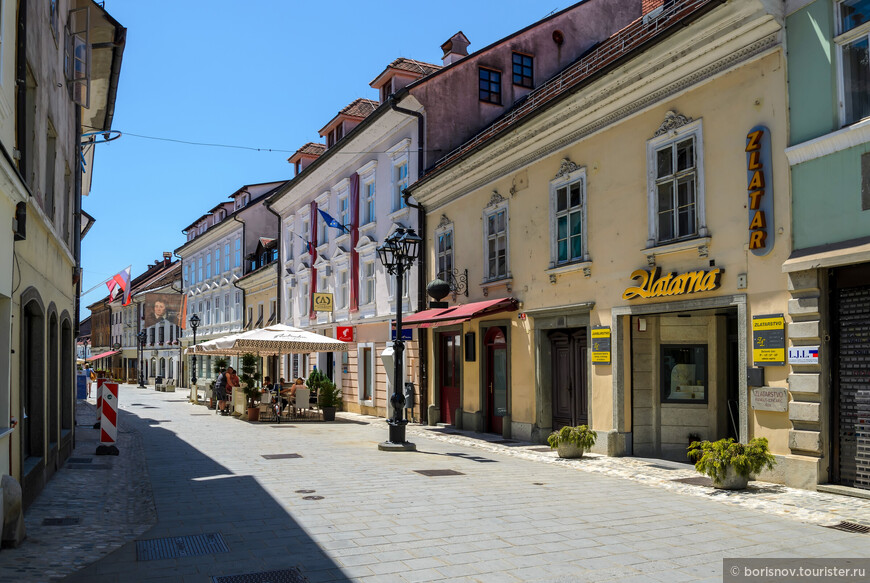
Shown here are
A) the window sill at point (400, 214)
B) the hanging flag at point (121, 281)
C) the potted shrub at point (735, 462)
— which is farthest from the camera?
the hanging flag at point (121, 281)

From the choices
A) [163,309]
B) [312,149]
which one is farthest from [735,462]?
[163,309]

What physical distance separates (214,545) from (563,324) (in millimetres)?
→ 9437

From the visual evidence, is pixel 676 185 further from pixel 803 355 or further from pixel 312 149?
pixel 312 149

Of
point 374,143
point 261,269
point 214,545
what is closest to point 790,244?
point 214,545

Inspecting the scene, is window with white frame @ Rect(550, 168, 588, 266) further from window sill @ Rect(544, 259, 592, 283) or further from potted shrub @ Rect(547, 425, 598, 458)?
potted shrub @ Rect(547, 425, 598, 458)

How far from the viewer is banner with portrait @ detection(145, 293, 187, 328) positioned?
4471cm

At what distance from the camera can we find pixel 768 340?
10156 mm

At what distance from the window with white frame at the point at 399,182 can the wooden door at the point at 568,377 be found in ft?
28.0

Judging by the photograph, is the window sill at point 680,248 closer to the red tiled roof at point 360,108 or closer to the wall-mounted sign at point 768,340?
the wall-mounted sign at point 768,340

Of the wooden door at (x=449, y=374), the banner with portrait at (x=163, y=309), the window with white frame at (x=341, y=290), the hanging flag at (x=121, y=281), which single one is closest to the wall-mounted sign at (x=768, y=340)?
the wooden door at (x=449, y=374)

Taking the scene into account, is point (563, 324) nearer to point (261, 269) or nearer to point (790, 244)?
point (790, 244)

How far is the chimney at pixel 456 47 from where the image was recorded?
79.4 ft

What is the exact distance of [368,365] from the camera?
2566 centimetres

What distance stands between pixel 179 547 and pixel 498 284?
11430mm
